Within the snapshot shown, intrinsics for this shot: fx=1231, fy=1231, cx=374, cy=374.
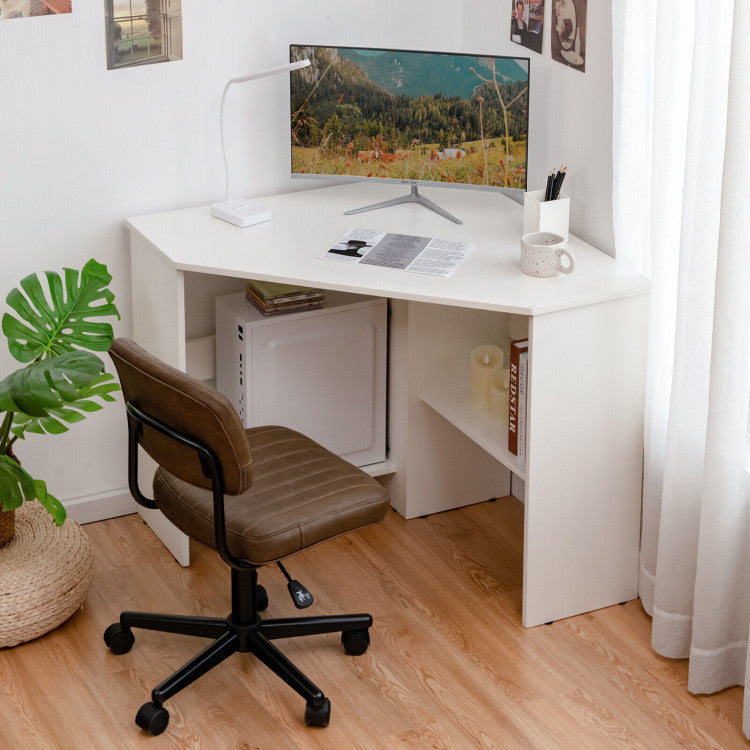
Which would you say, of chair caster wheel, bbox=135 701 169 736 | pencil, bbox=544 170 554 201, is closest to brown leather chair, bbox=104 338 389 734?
chair caster wheel, bbox=135 701 169 736

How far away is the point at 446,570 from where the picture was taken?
3.14 meters

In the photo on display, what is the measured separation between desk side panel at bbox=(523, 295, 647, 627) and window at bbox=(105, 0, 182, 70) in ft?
3.94

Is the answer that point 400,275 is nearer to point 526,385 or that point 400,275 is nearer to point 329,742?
point 526,385

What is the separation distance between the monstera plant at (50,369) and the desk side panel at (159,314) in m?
0.14

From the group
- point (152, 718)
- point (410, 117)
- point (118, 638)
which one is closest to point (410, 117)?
point (410, 117)

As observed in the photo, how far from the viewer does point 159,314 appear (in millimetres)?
3004

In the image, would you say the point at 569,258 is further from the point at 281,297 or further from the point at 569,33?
the point at 281,297

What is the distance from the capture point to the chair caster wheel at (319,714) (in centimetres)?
255

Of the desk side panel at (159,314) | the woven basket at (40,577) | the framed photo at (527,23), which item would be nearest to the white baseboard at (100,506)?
the desk side panel at (159,314)

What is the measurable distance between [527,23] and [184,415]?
1484 mm

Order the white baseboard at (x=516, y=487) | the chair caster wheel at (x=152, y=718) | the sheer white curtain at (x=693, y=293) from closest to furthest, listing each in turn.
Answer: the sheer white curtain at (x=693, y=293)
the chair caster wheel at (x=152, y=718)
the white baseboard at (x=516, y=487)

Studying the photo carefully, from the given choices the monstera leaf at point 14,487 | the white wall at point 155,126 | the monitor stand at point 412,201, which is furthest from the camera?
the monitor stand at point 412,201

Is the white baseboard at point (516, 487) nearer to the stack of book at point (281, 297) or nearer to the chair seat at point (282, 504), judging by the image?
the stack of book at point (281, 297)

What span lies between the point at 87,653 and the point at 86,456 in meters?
0.68
